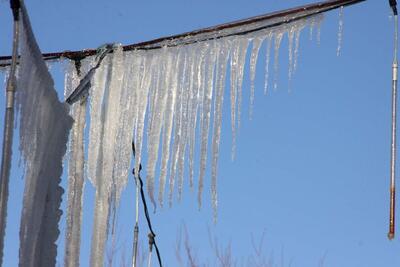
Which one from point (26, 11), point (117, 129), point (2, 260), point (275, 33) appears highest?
point (275, 33)

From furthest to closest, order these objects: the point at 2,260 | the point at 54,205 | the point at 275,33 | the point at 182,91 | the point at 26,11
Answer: the point at 182,91
the point at 275,33
the point at 54,205
the point at 26,11
the point at 2,260

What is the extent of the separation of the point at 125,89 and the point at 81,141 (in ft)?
2.79

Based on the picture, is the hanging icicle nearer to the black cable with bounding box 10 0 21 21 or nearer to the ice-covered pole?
the ice-covered pole

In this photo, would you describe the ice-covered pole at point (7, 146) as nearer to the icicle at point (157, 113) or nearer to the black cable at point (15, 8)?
the black cable at point (15, 8)

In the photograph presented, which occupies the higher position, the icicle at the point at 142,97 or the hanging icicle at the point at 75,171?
the icicle at the point at 142,97

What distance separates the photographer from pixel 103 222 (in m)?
7.55

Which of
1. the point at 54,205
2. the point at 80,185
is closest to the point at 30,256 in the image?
the point at 54,205

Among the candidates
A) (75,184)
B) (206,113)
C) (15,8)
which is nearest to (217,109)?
(206,113)

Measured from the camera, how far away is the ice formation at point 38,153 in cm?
502

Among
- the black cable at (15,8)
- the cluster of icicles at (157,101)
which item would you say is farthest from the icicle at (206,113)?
the black cable at (15,8)

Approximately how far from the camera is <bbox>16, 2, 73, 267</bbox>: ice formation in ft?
16.5

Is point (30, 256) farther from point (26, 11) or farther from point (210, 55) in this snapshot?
point (210, 55)

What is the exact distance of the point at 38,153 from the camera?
5227 mm

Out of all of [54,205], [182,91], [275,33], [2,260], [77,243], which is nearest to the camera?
[2,260]
